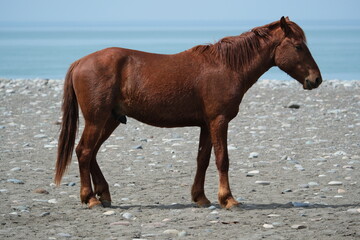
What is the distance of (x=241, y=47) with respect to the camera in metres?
8.28

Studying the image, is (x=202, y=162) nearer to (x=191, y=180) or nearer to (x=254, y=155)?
(x=191, y=180)

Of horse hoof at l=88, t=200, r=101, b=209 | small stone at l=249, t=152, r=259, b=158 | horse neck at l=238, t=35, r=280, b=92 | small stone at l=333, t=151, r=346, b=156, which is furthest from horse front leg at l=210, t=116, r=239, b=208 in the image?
small stone at l=333, t=151, r=346, b=156

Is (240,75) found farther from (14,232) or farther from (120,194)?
(14,232)

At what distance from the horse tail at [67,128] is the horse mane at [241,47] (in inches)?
59.1

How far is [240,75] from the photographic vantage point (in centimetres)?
816

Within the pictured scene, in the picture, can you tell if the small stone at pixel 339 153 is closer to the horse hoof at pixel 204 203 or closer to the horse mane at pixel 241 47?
the horse mane at pixel 241 47

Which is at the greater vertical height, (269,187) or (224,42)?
(224,42)

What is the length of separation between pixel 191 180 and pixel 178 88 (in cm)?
214

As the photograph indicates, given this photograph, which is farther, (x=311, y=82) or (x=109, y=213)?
(x=311, y=82)

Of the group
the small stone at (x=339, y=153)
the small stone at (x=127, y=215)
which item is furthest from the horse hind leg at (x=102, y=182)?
the small stone at (x=339, y=153)

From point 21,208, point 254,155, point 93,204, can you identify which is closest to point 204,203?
point 93,204

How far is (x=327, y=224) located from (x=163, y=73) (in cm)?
243

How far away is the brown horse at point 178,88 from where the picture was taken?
7.95 meters

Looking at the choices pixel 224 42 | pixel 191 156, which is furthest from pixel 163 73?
pixel 191 156
